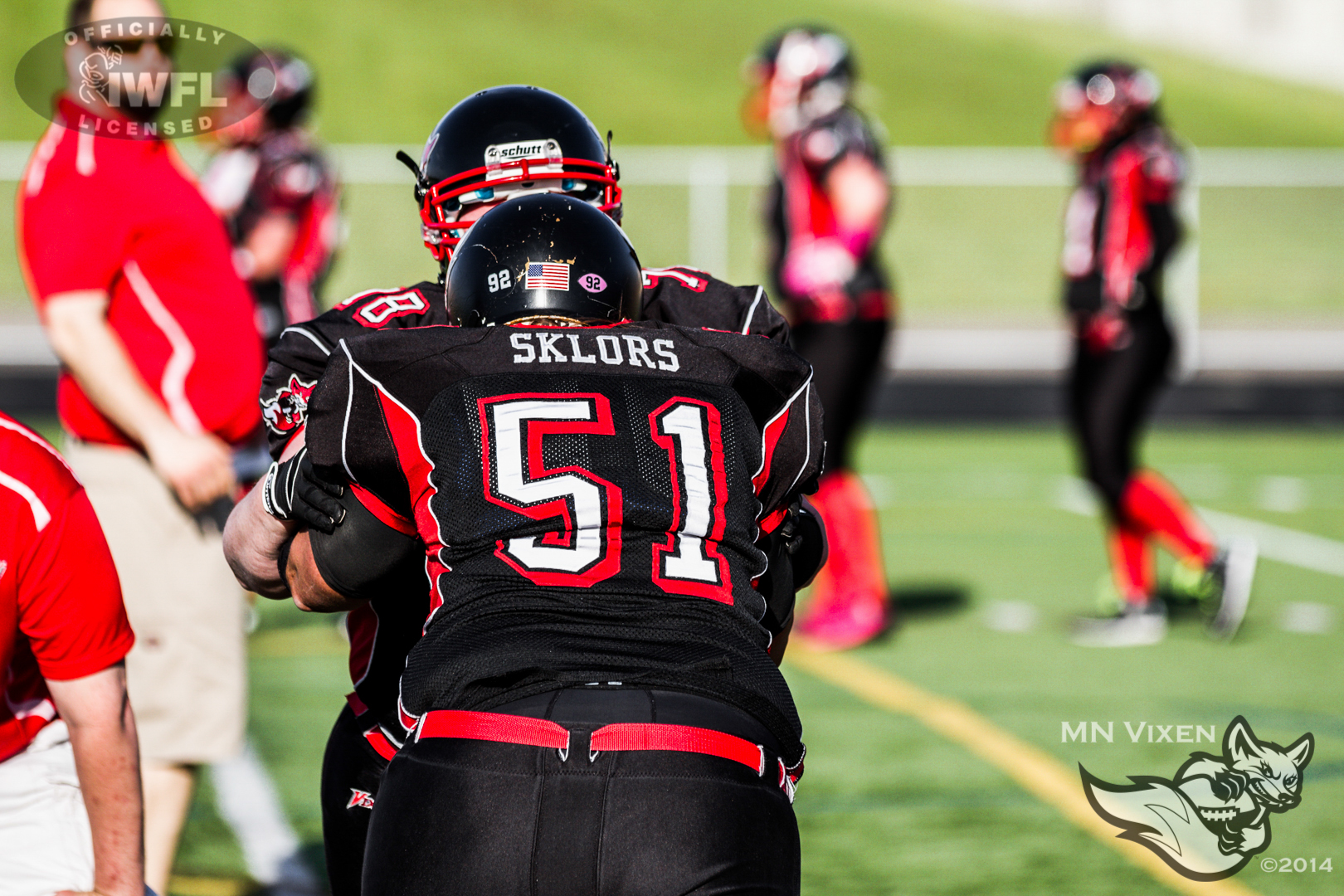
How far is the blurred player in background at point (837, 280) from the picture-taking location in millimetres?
7414

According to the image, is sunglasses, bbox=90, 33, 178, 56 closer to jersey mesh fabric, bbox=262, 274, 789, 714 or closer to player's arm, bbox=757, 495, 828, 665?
jersey mesh fabric, bbox=262, 274, 789, 714

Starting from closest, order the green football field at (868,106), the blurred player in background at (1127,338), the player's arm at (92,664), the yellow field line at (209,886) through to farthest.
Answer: the player's arm at (92,664), the yellow field line at (209,886), the blurred player in background at (1127,338), the green football field at (868,106)

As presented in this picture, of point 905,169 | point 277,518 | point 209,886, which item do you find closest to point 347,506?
point 277,518

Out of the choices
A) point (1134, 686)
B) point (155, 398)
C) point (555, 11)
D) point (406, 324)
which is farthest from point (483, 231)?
point (555, 11)

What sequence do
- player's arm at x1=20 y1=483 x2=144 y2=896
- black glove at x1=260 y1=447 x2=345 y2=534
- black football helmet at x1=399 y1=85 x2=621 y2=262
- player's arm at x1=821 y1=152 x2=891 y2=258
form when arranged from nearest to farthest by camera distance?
black glove at x1=260 y1=447 x2=345 y2=534
player's arm at x1=20 y1=483 x2=144 y2=896
black football helmet at x1=399 y1=85 x2=621 y2=262
player's arm at x1=821 y1=152 x2=891 y2=258


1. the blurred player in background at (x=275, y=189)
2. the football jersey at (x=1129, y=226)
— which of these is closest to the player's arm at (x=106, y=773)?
the blurred player in background at (x=275, y=189)

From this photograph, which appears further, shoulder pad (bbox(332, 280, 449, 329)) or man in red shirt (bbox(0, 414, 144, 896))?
shoulder pad (bbox(332, 280, 449, 329))

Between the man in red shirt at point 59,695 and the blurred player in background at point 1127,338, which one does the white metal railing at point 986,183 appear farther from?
the man in red shirt at point 59,695

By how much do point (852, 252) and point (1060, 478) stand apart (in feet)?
20.1

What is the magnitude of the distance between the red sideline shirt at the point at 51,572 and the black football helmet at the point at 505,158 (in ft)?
2.84

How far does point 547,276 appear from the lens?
2.47 metres

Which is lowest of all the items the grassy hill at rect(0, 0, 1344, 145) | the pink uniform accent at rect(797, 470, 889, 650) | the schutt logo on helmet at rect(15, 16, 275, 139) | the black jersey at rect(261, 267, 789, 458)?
the pink uniform accent at rect(797, 470, 889, 650)

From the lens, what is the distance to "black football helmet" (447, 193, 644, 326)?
2.47 meters

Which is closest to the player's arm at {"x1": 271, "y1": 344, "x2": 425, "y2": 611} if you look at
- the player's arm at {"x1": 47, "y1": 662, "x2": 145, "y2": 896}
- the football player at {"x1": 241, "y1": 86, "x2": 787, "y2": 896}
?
the football player at {"x1": 241, "y1": 86, "x2": 787, "y2": 896}
